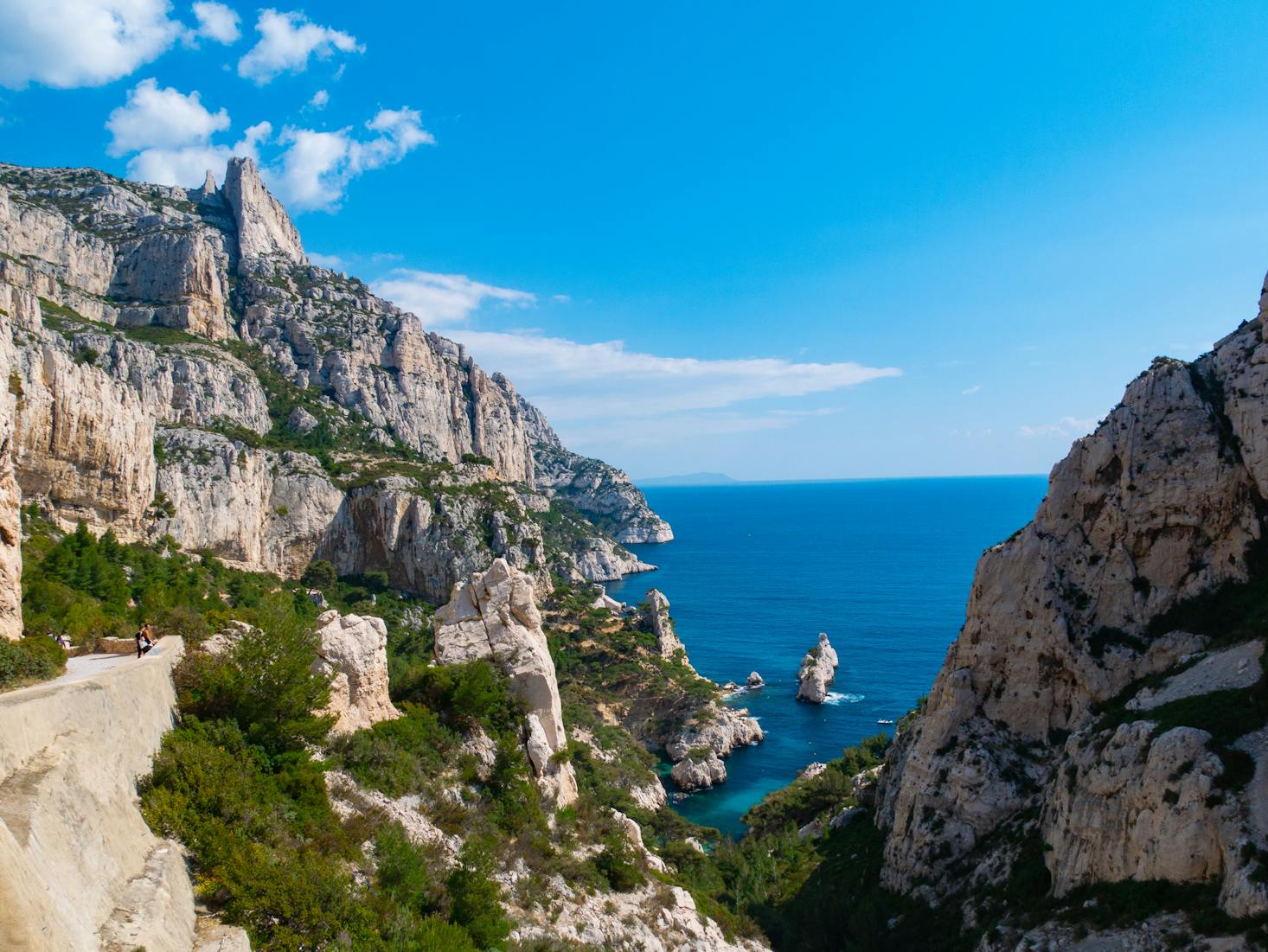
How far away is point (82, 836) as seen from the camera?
356 inches

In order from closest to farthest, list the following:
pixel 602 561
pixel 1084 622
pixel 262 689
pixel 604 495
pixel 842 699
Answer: pixel 262 689, pixel 1084 622, pixel 842 699, pixel 602 561, pixel 604 495

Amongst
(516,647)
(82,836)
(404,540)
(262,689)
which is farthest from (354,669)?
(404,540)

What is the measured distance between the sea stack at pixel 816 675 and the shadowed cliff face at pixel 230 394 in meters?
33.7

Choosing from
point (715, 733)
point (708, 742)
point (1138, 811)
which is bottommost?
point (708, 742)

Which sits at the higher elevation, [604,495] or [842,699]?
[604,495]

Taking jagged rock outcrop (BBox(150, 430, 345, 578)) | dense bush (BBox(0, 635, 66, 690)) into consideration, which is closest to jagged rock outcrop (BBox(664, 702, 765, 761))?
dense bush (BBox(0, 635, 66, 690))

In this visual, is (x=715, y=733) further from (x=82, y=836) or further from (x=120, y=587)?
(x=82, y=836)

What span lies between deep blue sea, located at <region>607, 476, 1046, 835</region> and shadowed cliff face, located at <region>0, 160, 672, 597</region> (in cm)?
2604

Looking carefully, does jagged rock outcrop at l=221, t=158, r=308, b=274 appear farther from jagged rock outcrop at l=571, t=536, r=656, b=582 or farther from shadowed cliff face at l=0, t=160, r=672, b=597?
jagged rock outcrop at l=571, t=536, r=656, b=582

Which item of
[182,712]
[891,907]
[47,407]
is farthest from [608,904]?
[47,407]

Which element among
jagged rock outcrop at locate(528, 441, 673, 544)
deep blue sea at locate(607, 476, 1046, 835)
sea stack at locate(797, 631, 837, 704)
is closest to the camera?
deep blue sea at locate(607, 476, 1046, 835)

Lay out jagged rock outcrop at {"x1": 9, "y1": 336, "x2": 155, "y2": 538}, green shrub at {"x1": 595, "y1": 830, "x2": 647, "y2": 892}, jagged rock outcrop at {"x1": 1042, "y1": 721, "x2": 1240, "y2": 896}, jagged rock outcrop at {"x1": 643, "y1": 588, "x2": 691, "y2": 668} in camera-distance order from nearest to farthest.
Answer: jagged rock outcrop at {"x1": 1042, "y1": 721, "x2": 1240, "y2": 896} < green shrub at {"x1": 595, "y1": 830, "x2": 647, "y2": 892} < jagged rock outcrop at {"x1": 9, "y1": 336, "x2": 155, "y2": 538} < jagged rock outcrop at {"x1": 643, "y1": 588, "x2": 691, "y2": 668}

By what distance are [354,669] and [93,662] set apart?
19.8 feet

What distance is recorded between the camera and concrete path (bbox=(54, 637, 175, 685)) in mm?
12741
